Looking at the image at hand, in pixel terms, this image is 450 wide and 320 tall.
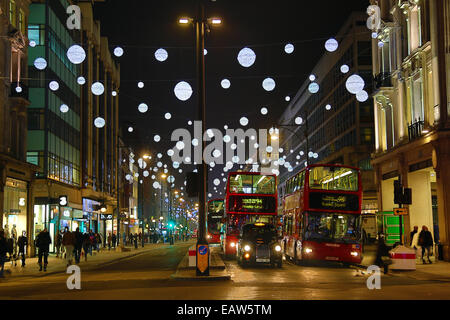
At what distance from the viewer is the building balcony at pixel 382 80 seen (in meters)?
39.4

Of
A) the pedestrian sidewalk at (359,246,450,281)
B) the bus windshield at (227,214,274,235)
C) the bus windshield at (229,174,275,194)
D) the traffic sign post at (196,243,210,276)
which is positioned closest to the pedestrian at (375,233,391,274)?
the pedestrian sidewalk at (359,246,450,281)

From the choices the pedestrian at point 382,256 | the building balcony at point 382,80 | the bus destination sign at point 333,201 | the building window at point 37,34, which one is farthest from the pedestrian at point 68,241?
the building balcony at point 382,80

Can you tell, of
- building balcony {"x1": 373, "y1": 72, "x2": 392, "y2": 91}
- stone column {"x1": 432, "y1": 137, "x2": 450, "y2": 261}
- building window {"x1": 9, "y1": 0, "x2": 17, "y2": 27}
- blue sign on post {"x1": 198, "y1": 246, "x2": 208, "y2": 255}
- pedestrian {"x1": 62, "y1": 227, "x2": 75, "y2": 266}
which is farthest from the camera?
building balcony {"x1": 373, "y1": 72, "x2": 392, "y2": 91}

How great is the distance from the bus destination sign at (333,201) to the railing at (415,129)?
8835mm

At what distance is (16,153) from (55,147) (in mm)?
7463

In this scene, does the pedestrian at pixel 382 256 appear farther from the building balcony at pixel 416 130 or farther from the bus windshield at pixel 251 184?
the building balcony at pixel 416 130

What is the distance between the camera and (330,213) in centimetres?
2720

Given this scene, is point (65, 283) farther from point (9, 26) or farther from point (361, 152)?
point (361, 152)

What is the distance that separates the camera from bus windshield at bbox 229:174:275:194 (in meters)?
32.4

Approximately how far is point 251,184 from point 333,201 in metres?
6.52

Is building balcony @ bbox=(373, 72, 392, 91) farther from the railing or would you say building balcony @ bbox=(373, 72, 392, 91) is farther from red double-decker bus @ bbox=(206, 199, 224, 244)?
red double-decker bus @ bbox=(206, 199, 224, 244)

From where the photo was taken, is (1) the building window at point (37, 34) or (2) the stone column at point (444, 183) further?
(1) the building window at point (37, 34)
